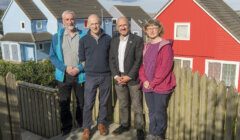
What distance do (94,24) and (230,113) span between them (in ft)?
8.43

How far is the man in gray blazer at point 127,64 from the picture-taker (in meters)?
4.90

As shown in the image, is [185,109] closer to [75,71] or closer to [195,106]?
[195,106]

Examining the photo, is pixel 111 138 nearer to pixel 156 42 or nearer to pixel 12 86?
pixel 156 42

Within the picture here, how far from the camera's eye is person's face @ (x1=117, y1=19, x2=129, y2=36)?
486cm

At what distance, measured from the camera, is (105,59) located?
16.6ft

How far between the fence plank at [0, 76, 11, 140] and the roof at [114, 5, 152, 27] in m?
46.0

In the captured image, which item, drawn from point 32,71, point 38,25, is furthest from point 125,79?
point 38,25

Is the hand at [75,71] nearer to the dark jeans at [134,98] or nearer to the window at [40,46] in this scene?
the dark jeans at [134,98]

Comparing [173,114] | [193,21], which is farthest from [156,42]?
[193,21]

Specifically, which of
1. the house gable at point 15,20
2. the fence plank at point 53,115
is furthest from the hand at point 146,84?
the house gable at point 15,20

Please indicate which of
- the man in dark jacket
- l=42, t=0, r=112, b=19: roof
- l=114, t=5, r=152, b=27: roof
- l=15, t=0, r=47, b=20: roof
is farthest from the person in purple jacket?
l=114, t=5, r=152, b=27: roof

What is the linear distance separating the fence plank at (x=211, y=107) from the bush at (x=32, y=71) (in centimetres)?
1011

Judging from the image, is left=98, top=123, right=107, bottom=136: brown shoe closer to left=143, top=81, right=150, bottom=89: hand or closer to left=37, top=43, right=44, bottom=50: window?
left=143, top=81, right=150, bottom=89: hand

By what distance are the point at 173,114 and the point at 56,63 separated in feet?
7.55
